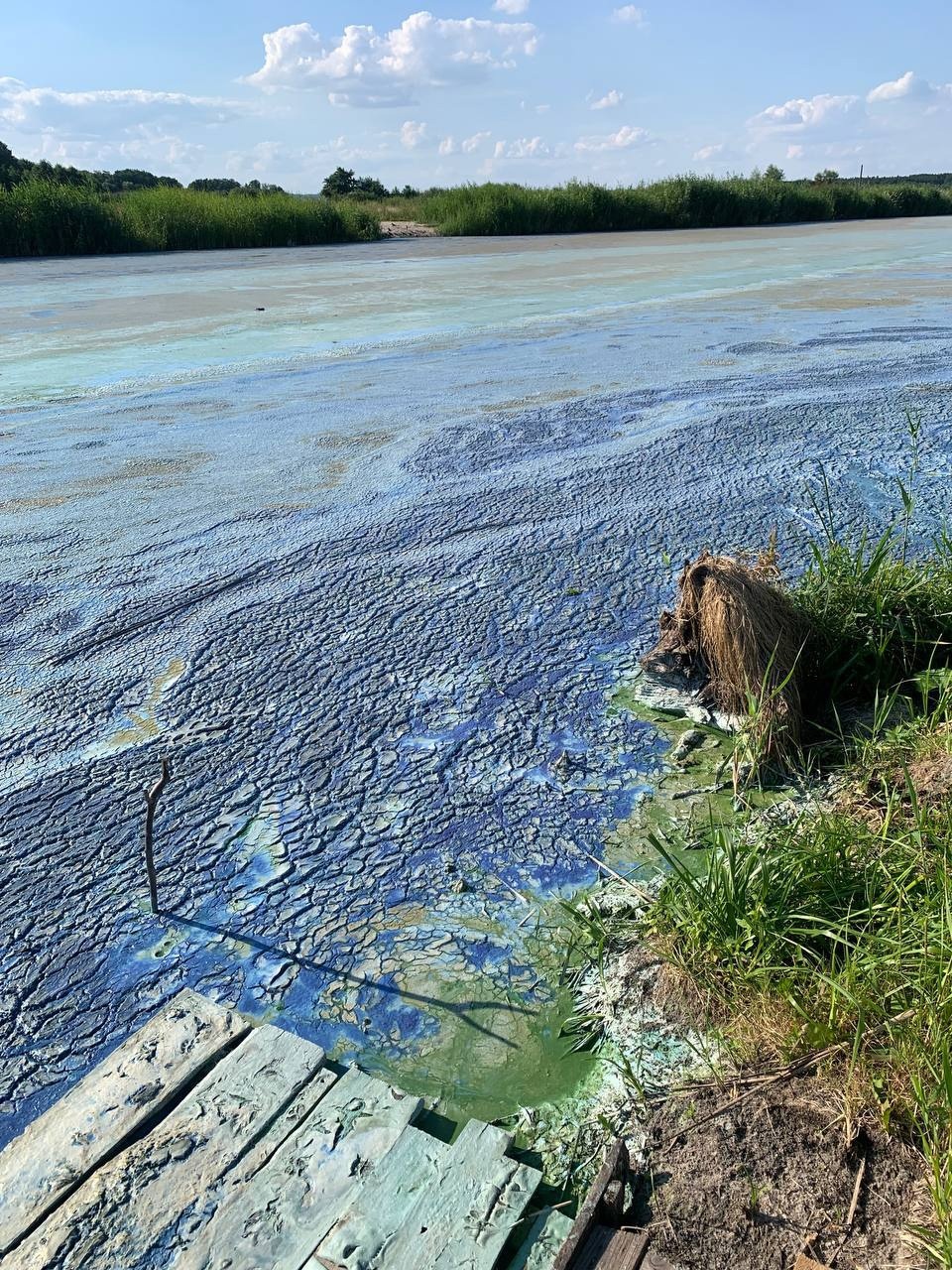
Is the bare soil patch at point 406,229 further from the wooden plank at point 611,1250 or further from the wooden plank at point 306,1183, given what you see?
the wooden plank at point 611,1250

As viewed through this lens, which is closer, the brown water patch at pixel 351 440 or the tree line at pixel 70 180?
the brown water patch at pixel 351 440

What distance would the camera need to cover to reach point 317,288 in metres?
10.9

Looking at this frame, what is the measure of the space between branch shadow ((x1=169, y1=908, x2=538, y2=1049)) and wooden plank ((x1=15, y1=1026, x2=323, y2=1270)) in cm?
25

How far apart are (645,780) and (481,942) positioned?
695 mm

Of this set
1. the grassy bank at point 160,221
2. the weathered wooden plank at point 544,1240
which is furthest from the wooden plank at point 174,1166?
the grassy bank at point 160,221

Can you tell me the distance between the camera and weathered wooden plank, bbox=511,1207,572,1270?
1396mm

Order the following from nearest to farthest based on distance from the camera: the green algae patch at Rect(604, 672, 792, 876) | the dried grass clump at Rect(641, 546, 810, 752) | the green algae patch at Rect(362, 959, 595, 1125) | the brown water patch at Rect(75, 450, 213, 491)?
the green algae patch at Rect(362, 959, 595, 1125), the green algae patch at Rect(604, 672, 792, 876), the dried grass clump at Rect(641, 546, 810, 752), the brown water patch at Rect(75, 450, 213, 491)

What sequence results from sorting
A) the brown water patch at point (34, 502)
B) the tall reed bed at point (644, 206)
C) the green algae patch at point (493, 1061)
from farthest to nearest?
the tall reed bed at point (644, 206) < the brown water patch at point (34, 502) < the green algae patch at point (493, 1061)

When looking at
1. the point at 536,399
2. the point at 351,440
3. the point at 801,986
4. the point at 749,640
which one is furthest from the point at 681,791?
the point at 536,399

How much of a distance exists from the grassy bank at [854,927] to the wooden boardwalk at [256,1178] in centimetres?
51

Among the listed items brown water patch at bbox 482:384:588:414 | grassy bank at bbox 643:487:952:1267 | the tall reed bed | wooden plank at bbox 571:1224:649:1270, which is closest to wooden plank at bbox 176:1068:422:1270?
wooden plank at bbox 571:1224:649:1270

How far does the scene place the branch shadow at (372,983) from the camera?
1872 millimetres

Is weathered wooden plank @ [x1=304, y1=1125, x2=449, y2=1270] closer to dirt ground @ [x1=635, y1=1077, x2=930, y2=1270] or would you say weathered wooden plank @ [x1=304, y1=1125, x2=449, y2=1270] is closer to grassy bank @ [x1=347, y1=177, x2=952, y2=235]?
dirt ground @ [x1=635, y1=1077, x2=930, y2=1270]

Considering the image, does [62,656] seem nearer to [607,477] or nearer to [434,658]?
[434,658]
